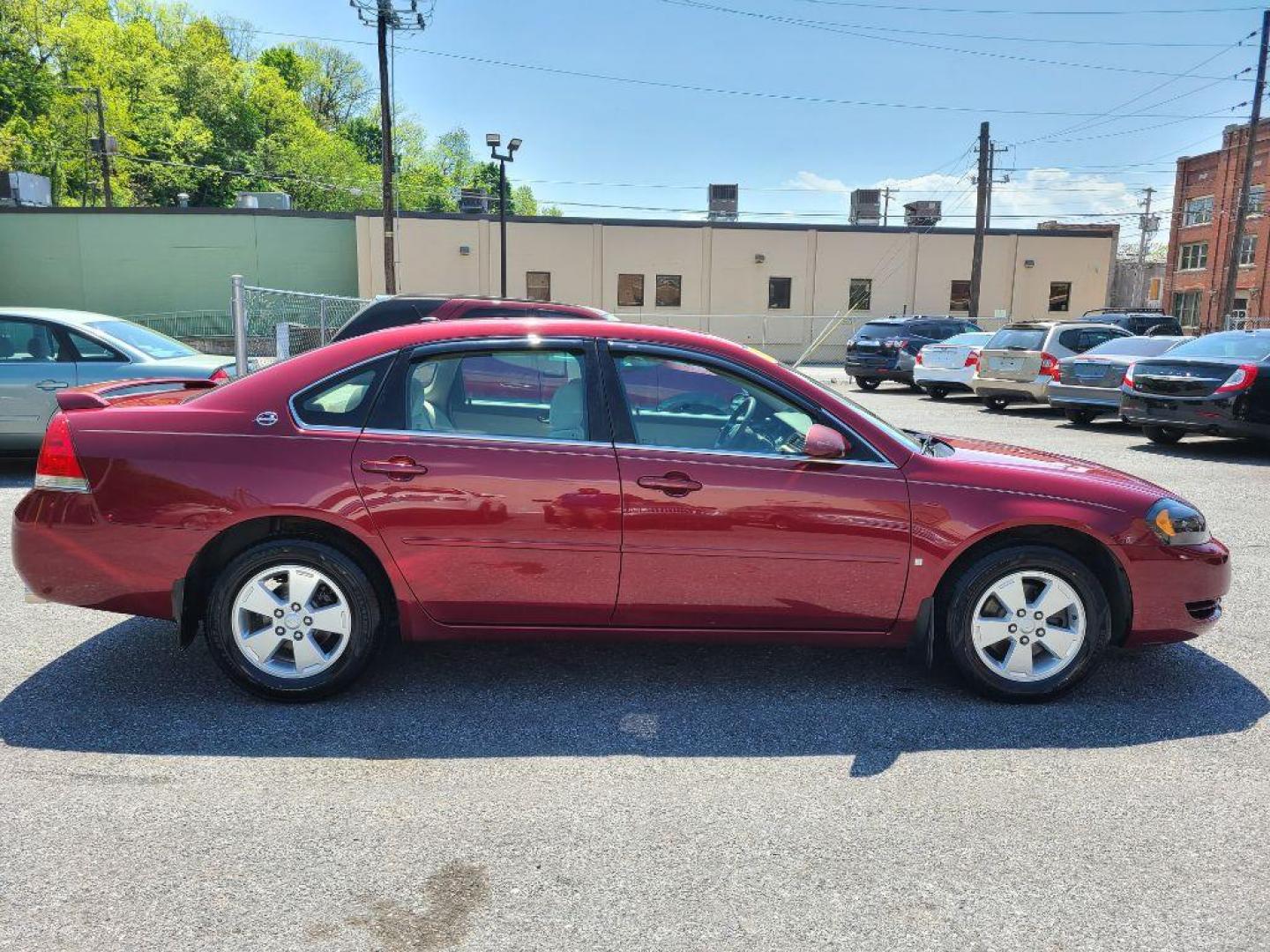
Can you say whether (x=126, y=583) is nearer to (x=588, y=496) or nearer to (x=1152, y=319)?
(x=588, y=496)

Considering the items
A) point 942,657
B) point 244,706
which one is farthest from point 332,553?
point 942,657

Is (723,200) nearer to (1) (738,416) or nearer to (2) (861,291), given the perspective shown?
(2) (861,291)

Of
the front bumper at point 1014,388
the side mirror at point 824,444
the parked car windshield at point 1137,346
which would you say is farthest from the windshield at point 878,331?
the side mirror at point 824,444

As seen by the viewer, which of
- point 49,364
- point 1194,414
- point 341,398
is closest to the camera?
point 341,398

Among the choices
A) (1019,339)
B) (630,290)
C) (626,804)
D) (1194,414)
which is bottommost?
(626,804)

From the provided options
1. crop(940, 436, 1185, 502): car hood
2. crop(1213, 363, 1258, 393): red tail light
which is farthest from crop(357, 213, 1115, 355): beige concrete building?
crop(940, 436, 1185, 502): car hood

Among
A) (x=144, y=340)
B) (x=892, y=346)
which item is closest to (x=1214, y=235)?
(x=892, y=346)

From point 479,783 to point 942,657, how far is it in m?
2.31

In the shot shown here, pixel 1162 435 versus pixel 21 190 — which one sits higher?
pixel 21 190

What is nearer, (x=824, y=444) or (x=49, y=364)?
(x=824, y=444)

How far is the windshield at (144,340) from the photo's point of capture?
9.20 m

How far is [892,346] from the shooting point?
22531 millimetres

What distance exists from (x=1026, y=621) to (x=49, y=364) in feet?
28.6

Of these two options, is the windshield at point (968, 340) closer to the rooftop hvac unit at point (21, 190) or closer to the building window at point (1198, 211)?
the rooftop hvac unit at point (21, 190)
